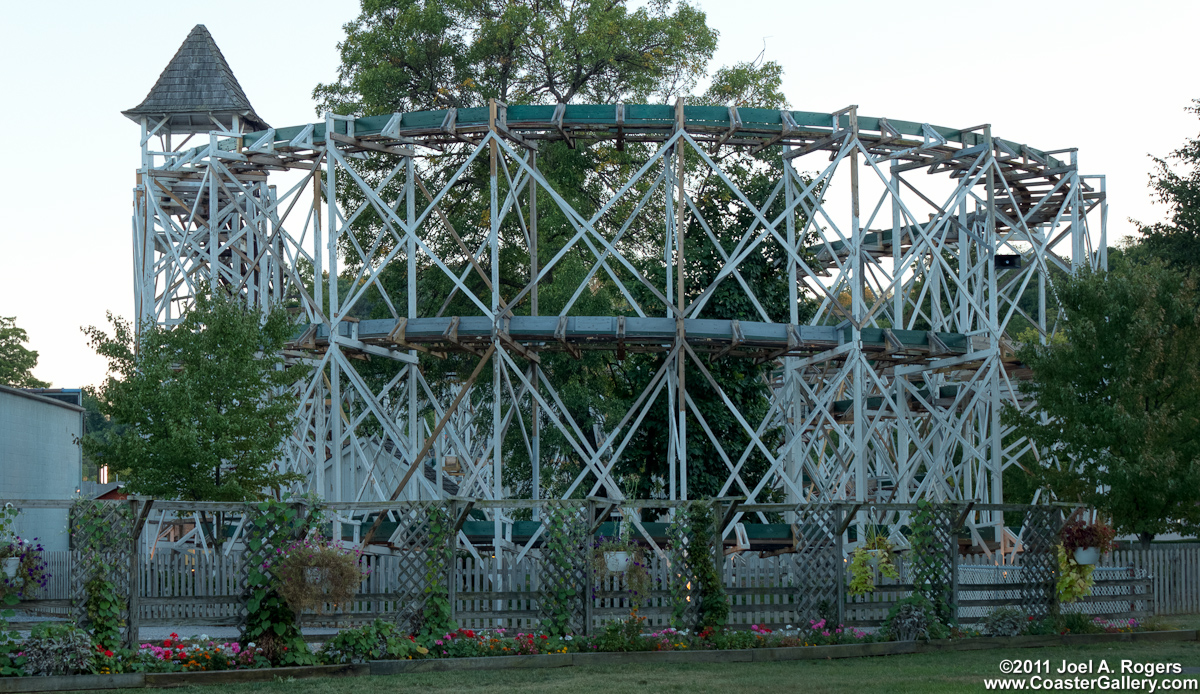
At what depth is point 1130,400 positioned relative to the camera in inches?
760

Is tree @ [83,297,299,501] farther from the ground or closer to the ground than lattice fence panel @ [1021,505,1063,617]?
farther from the ground

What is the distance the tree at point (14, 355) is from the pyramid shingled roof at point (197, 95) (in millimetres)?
28155

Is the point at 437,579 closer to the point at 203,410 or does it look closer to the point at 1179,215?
the point at 203,410

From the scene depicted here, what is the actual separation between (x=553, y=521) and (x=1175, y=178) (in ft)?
74.7

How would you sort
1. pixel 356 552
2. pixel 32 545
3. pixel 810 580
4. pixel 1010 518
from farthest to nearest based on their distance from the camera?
pixel 1010 518 → pixel 810 580 → pixel 356 552 → pixel 32 545

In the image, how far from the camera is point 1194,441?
1922cm

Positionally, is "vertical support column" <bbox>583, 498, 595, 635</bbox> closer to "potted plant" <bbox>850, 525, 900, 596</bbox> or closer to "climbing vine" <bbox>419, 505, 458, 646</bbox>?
"climbing vine" <bbox>419, 505, 458, 646</bbox>

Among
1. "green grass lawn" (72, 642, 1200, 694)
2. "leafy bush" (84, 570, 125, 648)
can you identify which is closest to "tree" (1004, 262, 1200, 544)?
"green grass lawn" (72, 642, 1200, 694)

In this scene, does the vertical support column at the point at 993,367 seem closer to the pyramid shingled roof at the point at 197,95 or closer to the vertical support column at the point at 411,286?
the vertical support column at the point at 411,286

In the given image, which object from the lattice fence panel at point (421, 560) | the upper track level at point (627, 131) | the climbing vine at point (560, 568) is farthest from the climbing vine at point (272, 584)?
the upper track level at point (627, 131)

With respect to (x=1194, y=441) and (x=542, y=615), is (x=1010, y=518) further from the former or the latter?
(x=542, y=615)

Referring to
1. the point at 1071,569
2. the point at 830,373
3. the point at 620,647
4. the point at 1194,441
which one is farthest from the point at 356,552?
the point at 830,373

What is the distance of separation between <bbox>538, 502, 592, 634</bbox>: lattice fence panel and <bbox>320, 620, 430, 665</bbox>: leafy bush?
1708mm

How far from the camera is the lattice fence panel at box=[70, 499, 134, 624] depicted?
12.9m
